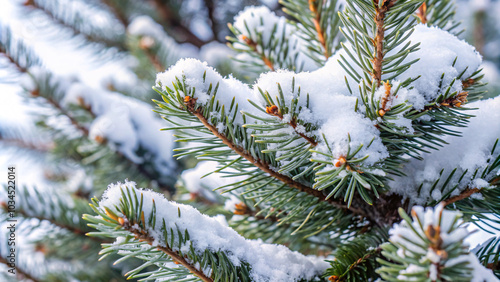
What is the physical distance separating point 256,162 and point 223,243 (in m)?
0.13

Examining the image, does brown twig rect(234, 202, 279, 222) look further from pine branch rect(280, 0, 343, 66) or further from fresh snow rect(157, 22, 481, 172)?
→ pine branch rect(280, 0, 343, 66)

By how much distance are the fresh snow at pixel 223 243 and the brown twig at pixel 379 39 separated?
30cm

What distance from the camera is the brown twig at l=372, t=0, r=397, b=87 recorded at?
384 millimetres

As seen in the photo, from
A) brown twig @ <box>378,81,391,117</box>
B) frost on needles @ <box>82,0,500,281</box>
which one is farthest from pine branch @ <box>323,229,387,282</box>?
brown twig @ <box>378,81,391,117</box>

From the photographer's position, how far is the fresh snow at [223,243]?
443mm

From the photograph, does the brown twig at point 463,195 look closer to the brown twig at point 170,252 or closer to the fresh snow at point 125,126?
the brown twig at point 170,252

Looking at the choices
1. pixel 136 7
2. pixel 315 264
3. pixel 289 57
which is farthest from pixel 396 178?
pixel 136 7

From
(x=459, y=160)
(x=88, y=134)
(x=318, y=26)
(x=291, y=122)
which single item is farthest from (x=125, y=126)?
(x=459, y=160)

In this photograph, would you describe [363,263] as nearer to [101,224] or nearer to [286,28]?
[101,224]

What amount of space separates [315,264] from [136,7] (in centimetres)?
177

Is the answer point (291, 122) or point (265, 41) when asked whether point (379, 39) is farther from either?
point (265, 41)

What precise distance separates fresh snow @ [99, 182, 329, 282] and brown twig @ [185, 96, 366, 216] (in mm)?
106

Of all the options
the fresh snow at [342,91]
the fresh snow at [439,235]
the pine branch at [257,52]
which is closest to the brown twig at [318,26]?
the pine branch at [257,52]

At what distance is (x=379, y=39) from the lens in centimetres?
41
